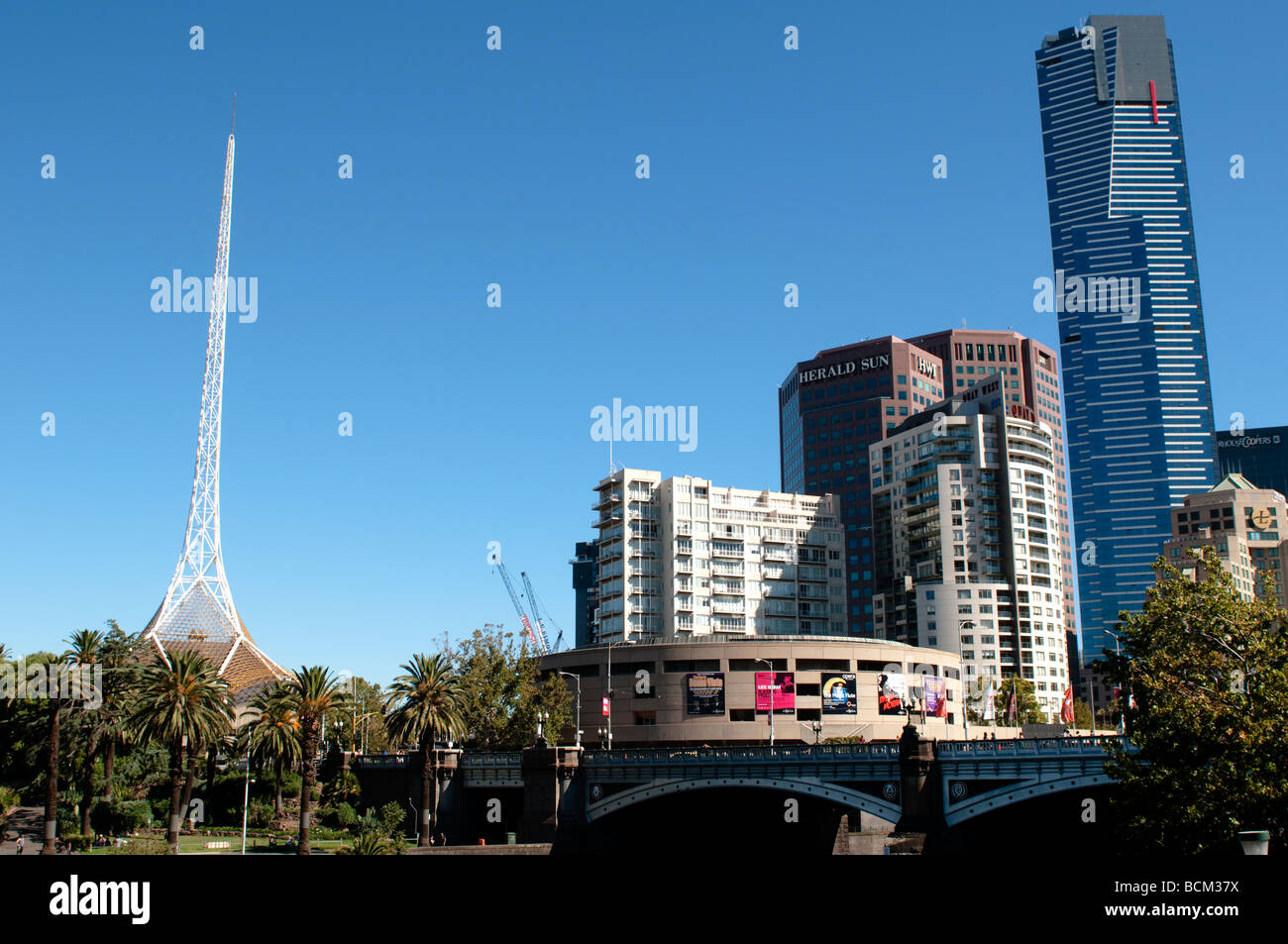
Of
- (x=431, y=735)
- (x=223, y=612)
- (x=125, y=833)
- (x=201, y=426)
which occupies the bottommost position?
(x=125, y=833)

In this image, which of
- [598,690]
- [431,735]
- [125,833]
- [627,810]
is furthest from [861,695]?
[125,833]

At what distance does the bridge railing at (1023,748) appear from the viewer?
79.7m

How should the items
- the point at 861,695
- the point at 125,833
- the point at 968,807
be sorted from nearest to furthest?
the point at 968,807 → the point at 125,833 → the point at 861,695

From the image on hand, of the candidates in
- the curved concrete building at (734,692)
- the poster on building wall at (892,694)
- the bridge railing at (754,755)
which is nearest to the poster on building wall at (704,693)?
the curved concrete building at (734,692)

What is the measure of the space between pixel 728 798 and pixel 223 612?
91.0 m

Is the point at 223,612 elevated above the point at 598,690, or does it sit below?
above

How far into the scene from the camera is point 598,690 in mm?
143000

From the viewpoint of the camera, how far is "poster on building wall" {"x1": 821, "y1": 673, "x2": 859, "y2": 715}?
458ft

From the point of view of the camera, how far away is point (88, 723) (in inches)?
4021

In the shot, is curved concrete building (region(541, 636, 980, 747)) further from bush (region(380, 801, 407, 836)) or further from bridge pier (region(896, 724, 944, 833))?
bridge pier (region(896, 724, 944, 833))

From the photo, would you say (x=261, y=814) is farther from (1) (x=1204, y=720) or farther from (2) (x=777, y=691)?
(1) (x=1204, y=720)
